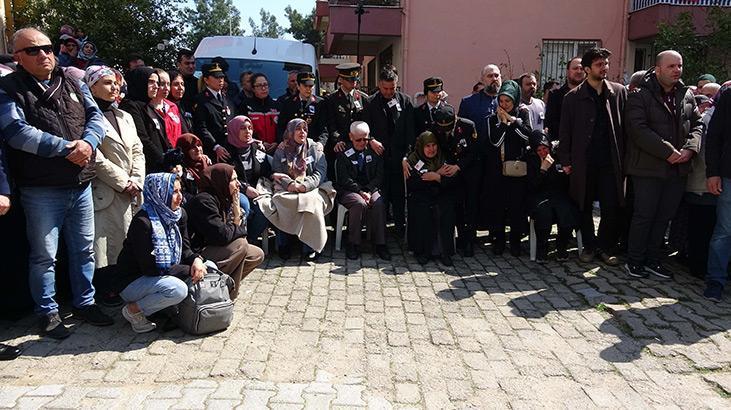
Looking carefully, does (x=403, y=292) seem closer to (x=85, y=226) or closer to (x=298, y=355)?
(x=298, y=355)

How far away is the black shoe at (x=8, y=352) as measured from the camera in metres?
3.86

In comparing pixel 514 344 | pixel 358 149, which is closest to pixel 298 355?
pixel 514 344

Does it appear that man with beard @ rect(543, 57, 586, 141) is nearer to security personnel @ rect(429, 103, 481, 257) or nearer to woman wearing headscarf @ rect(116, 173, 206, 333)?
security personnel @ rect(429, 103, 481, 257)

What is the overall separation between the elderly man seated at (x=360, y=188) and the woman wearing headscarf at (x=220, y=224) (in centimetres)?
175

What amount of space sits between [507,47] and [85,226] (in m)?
11.9

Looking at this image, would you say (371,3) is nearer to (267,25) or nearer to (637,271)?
(637,271)

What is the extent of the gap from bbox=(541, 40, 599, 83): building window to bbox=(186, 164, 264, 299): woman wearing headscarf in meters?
11.2

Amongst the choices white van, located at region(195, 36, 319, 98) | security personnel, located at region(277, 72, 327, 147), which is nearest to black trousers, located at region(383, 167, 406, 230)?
security personnel, located at region(277, 72, 327, 147)

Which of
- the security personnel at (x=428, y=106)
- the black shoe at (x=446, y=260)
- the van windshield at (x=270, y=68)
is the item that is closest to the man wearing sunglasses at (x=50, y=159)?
the black shoe at (x=446, y=260)

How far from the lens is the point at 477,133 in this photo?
6.77 m

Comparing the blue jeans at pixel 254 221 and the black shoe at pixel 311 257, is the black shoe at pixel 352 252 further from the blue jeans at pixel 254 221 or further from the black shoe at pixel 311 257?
the blue jeans at pixel 254 221

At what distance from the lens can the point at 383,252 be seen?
6594 millimetres

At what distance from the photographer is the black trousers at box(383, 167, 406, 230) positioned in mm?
7125

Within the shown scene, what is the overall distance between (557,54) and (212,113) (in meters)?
10.3
